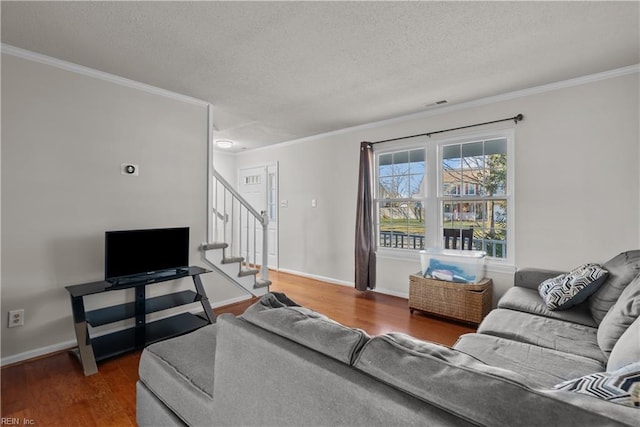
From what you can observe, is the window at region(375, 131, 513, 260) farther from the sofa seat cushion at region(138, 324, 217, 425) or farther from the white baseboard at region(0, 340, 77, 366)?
the white baseboard at region(0, 340, 77, 366)

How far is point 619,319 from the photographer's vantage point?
5.37 ft

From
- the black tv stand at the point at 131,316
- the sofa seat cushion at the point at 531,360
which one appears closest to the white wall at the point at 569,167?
the sofa seat cushion at the point at 531,360

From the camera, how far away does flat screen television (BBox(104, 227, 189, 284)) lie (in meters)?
2.66

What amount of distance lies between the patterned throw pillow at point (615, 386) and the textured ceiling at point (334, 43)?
1.99m

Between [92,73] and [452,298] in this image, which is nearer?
[92,73]

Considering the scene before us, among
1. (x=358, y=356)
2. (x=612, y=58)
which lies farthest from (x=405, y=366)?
(x=612, y=58)

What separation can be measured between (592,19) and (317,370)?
2715mm

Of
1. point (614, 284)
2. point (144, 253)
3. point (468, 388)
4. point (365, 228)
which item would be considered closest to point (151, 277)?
point (144, 253)

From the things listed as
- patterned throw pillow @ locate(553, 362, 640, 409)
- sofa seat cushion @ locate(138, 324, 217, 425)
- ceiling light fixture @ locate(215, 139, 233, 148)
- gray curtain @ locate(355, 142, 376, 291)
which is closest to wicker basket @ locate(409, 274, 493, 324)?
gray curtain @ locate(355, 142, 376, 291)

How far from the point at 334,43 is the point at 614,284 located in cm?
256

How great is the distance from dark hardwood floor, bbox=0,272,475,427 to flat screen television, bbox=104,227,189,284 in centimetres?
70

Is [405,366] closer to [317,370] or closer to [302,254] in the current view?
[317,370]

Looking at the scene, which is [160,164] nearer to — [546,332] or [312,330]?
[312,330]

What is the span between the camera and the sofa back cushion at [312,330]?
35.0 inches
